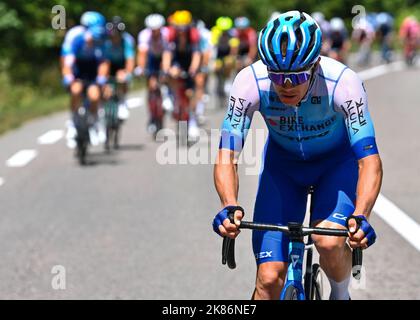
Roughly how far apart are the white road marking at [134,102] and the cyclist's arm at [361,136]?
15.5 meters

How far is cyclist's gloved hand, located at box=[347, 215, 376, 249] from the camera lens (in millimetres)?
4137

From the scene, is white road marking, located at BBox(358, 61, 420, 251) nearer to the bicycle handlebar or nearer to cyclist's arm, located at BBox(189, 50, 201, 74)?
the bicycle handlebar

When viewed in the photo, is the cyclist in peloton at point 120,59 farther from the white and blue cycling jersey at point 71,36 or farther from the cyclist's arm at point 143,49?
the white and blue cycling jersey at point 71,36

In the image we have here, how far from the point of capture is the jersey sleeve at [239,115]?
4.72m

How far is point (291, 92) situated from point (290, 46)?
0.27 m

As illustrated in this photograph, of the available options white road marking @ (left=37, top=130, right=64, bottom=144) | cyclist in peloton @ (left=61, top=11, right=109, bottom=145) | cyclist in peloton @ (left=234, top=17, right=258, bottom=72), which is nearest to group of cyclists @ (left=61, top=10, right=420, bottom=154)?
cyclist in peloton @ (left=61, top=11, right=109, bottom=145)

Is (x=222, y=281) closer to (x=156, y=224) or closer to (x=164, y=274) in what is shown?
(x=164, y=274)

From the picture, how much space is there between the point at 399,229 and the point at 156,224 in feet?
7.16

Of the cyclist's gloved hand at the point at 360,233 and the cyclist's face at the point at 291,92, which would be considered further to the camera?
the cyclist's face at the point at 291,92

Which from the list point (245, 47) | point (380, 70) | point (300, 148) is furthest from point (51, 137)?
point (380, 70)

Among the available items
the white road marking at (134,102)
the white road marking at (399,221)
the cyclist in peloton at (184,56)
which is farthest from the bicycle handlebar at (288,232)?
the white road marking at (134,102)

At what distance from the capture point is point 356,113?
15.2 ft

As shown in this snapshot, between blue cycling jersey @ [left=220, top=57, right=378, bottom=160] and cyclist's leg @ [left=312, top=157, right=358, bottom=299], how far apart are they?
0.74 feet

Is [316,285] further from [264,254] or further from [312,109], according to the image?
[312,109]
